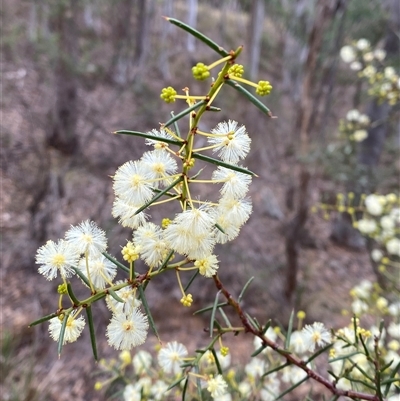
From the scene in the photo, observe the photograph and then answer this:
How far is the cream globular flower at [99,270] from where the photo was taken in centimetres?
58

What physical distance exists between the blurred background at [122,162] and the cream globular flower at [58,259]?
0.84 metres

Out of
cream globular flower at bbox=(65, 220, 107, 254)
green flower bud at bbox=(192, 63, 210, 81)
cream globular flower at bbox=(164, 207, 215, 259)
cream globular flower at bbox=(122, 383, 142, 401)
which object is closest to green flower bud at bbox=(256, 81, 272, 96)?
green flower bud at bbox=(192, 63, 210, 81)

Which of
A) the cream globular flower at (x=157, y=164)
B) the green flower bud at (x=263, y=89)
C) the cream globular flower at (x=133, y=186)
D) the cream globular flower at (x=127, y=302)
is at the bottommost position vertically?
the cream globular flower at (x=127, y=302)

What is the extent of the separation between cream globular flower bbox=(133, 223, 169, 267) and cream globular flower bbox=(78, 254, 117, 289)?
0.20ft

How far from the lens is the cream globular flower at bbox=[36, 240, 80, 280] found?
1.81ft

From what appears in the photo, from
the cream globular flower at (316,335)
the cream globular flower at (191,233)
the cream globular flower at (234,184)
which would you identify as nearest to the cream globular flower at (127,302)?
the cream globular flower at (191,233)

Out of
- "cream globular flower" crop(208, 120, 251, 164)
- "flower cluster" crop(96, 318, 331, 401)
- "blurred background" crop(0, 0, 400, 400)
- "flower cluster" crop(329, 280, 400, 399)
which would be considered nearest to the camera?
"cream globular flower" crop(208, 120, 251, 164)

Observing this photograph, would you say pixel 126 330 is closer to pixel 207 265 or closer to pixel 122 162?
pixel 207 265

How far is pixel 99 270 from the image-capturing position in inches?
22.9

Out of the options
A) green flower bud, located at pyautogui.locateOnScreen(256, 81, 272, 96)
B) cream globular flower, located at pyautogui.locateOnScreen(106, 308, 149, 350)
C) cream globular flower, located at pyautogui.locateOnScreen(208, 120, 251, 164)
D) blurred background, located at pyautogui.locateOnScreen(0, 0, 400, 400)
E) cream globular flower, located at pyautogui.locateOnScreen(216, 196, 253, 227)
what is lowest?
blurred background, located at pyautogui.locateOnScreen(0, 0, 400, 400)

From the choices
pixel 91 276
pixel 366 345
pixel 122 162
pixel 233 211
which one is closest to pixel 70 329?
pixel 91 276

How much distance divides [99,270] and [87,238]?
0.05 m

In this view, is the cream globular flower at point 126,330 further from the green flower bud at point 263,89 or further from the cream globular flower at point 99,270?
the green flower bud at point 263,89

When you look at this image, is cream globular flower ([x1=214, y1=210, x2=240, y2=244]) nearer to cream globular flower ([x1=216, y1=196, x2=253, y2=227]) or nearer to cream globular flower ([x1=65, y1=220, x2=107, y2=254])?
cream globular flower ([x1=216, y1=196, x2=253, y2=227])
